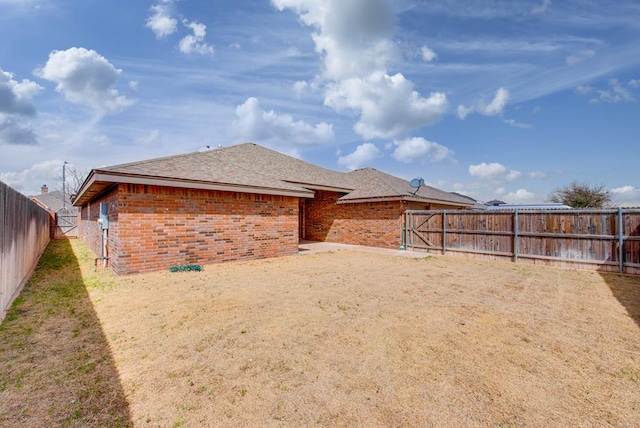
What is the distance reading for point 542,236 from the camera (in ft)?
32.4

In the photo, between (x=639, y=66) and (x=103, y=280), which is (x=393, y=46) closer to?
(x=639, y=66)

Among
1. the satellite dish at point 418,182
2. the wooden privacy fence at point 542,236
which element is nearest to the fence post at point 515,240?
the wooden privacy fence at point 542,236

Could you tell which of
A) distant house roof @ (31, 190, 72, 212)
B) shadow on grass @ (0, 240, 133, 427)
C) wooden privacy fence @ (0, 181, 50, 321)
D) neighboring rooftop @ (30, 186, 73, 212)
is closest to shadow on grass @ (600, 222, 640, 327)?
shadow on grass @ (0, 240, 133, 427)

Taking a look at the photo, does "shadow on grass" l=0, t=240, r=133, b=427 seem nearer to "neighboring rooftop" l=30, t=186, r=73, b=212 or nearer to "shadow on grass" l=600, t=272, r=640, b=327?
"shadow on grass" l=600, t=272, r=640, b=327

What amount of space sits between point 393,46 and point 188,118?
30.3ft

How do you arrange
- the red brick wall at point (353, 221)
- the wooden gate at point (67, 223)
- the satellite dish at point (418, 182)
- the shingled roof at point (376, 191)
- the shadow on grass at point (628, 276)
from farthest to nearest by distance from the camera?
the wooden gate at point (67, 223) < the satellite dish at point (418, 182) < the red brick wall at point (353, 221) < the shingled roof at point (376, 191) < the shadow on grass at point (628, 276)

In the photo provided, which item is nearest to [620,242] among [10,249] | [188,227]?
[188,227]

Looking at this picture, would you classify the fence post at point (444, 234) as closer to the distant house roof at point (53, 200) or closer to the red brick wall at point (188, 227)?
the red brick wall at point (188, 227)

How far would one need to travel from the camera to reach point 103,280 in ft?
23.8

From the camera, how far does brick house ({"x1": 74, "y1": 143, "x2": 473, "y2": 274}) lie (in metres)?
7.86

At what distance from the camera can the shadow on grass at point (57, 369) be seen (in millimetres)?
2352

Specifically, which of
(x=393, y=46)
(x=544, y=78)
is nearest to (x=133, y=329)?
(x=393, y=46)

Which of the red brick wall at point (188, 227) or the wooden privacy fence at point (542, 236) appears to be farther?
the wooden privacy fence at point (542, 236)

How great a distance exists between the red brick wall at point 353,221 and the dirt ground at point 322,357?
7483 mm
